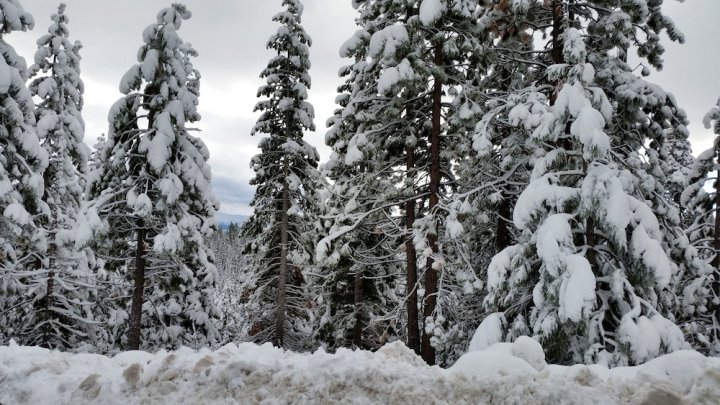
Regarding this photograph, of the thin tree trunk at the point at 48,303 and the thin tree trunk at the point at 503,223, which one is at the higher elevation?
the thin tree trunk at the point at 503,223

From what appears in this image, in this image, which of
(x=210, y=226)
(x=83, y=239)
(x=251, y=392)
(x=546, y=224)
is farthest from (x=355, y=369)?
(x=210, y=226)

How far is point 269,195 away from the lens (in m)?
18.7

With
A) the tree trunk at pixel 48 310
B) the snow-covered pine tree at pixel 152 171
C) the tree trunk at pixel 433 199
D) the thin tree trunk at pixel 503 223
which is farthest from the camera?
the tree trunk at pixel 48 310

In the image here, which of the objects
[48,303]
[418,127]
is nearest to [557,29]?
[418,127]

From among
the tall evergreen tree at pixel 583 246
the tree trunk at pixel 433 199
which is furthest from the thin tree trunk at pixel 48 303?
the tall evergreen tree at pixel 583 246

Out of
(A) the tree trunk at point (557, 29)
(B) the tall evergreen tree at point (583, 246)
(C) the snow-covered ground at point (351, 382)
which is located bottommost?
(C) the snow-covered ground at point (351, 382)

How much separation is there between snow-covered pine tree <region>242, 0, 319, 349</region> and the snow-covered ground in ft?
44.8

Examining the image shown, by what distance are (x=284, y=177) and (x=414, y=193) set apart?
25.0 feet

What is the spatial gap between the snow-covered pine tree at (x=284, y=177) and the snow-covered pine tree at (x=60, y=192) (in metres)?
6.59

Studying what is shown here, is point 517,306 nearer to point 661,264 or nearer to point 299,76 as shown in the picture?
point 661,264

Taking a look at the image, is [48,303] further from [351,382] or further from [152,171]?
[351,382]

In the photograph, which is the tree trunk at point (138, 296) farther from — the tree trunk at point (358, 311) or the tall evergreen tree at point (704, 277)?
the tall evergreen tree at point (704, 277)

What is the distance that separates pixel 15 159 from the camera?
43.6 ft

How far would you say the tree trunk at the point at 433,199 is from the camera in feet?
36.4
